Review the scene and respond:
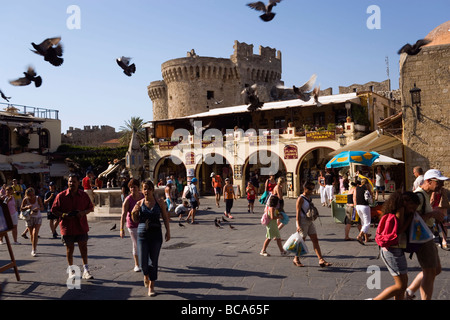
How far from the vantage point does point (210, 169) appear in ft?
106

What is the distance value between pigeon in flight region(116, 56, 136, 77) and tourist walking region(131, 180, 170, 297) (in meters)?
6.86

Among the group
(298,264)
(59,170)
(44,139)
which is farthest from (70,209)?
(44,139)

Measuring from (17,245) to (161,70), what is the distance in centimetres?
3641

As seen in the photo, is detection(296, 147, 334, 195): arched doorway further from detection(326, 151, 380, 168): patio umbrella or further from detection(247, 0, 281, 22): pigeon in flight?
detection(247, 0, 281, 22): pigeon in flight

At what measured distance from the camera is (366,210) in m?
8.70

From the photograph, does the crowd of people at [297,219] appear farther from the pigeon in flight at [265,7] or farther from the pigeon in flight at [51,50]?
the pigeon in flight at [265,7]

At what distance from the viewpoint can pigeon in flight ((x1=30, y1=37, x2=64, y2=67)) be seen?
31.7 ft

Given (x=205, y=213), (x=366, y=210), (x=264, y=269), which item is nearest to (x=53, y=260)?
(x=264, y=269)

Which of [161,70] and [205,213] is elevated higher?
[161,70]

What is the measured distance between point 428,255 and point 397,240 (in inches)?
18.0

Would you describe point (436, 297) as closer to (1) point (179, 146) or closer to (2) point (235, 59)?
(1) point (179, 146)

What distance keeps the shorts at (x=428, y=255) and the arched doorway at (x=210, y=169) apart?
24810mm

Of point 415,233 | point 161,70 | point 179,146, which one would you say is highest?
point 161,70
